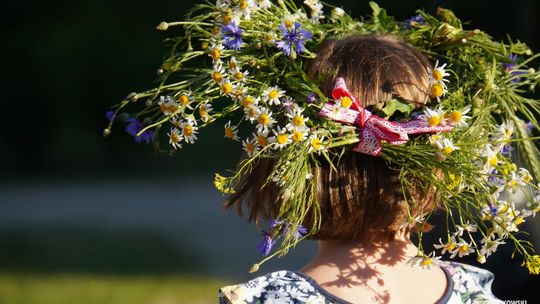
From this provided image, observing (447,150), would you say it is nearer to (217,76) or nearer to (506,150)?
(506,150)

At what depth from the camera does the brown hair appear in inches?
83.4

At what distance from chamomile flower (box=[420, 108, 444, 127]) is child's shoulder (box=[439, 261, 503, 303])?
0.41 metres

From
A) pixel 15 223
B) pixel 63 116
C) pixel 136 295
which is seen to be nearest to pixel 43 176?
pixel 63 116

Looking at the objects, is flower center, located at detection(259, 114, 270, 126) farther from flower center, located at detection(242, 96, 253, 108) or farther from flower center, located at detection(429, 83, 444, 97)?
flower center, located at detection(429, 83, 444, 97)

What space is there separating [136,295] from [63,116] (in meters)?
6.21

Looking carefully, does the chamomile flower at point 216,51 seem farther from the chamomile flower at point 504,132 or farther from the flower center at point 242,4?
the chamomile flower at point 504,132

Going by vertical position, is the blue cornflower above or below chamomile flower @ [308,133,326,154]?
above

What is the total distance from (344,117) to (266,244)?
34 cm

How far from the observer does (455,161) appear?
2068 millimetres

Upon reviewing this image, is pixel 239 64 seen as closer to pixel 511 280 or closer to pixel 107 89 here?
pixel 511 280

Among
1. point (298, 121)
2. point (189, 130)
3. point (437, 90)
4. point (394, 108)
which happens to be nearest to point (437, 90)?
point (437, 90)

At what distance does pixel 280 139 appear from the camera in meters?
2.02

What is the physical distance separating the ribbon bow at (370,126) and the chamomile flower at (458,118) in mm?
16

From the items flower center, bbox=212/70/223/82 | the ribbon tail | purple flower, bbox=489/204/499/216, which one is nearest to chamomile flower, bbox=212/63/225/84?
flower center, bbox=212/70/223/82
